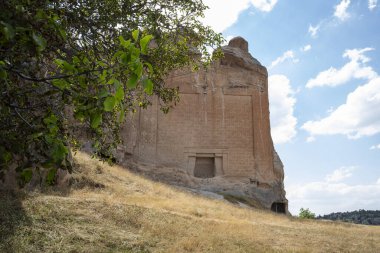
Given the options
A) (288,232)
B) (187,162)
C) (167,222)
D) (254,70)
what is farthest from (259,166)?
(167,222)

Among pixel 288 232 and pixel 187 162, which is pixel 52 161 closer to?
pixel 288 232

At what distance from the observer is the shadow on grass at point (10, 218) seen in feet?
24.7

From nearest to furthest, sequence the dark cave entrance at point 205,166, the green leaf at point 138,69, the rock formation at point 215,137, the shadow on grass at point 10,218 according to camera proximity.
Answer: the green leaf at point 138,69 → the shadow on grass at point 10,218 → the rock formation at point 215,137 → the dark cave entrance at point 205,166

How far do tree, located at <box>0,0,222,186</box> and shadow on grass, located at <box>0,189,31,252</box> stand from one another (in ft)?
5.54

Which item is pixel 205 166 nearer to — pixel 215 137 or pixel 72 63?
pixel 215 137

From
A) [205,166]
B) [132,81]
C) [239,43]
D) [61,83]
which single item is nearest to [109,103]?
[132,81]

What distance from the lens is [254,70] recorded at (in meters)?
31.4

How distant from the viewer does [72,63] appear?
3771 millimetres

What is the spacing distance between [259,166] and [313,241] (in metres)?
16.3

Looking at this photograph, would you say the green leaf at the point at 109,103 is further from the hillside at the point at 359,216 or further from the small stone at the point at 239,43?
the hillside at the point at 359,216

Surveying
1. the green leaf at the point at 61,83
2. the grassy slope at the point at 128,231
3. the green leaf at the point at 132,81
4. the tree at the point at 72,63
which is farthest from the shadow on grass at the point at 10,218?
the green leaf at the point at 132,81

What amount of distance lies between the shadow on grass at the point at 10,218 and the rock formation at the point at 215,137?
1617 cm

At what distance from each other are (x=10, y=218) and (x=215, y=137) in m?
20.4

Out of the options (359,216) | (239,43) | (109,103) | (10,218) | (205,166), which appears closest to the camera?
(109,103)
